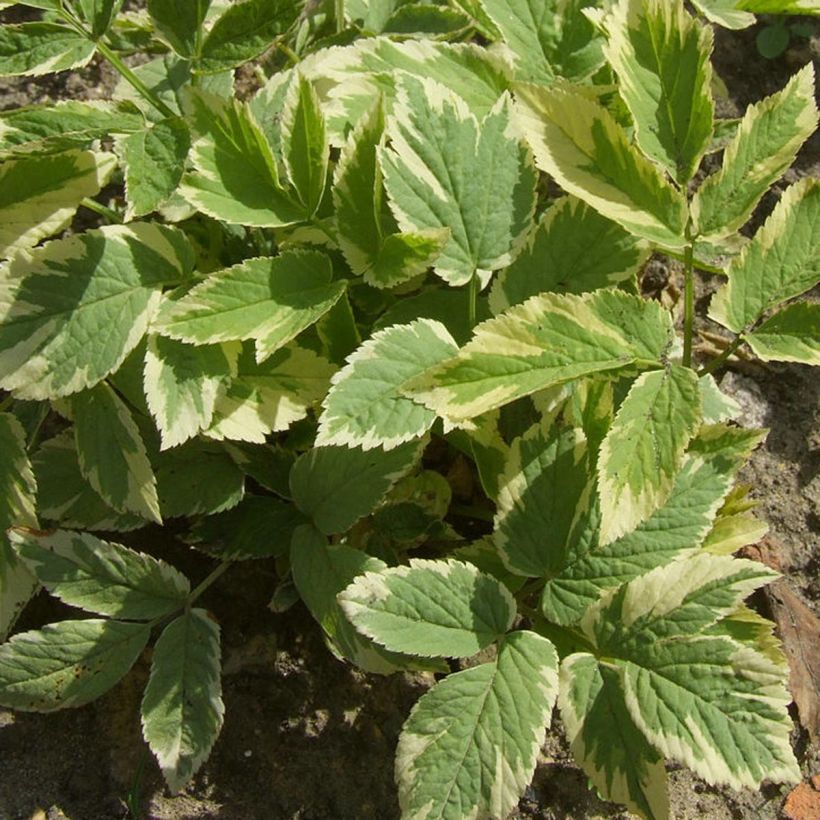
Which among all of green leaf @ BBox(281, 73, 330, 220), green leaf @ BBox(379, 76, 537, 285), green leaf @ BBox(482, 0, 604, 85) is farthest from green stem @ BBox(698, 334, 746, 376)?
green leaf @ BBox(281, 73, 330, 220)

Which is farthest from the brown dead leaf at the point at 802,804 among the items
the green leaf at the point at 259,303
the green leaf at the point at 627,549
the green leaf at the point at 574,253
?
the green leaf at the point at 259,303

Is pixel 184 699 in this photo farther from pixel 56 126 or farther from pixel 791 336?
pixel 791 336

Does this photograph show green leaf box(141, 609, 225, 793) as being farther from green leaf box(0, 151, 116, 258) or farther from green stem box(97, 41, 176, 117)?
green stem box(97, 41, 176, 117)

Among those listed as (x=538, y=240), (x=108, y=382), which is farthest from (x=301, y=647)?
(x=538, y=240)

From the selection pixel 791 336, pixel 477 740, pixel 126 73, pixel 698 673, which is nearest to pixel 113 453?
pixel 126 73

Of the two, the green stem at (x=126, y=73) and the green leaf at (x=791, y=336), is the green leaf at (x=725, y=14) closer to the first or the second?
the green leaf at (x=791, y=336)
